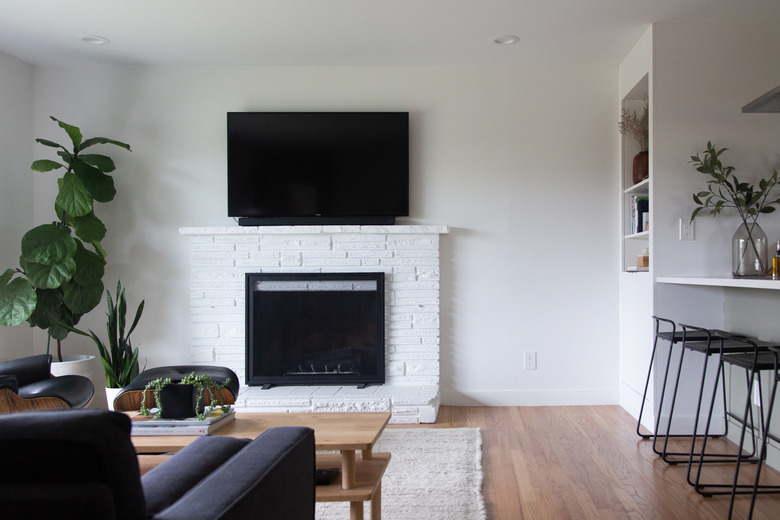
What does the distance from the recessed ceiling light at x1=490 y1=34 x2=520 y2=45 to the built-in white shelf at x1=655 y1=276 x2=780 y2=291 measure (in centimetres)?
167

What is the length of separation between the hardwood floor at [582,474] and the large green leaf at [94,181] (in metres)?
2.63

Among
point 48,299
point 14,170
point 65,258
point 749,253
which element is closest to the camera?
point 749,253

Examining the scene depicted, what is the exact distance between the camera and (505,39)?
3777 mm

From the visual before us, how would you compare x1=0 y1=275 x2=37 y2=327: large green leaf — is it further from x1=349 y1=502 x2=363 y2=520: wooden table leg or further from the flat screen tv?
x1=349 y1=502 x2=363 y2=520: wooden table leg

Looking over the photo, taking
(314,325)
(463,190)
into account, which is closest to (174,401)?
(314,325)

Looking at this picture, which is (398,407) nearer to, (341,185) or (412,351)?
(412,351)

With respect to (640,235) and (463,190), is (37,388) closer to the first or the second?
(463,190)

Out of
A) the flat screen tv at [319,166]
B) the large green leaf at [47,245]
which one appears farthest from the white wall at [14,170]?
the flat screen tv at [319,166]

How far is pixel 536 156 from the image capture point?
4.31 meters

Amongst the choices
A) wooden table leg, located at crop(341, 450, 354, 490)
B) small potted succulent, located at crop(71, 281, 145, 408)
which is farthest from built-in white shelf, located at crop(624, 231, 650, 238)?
small potted succulent, located at crop(71, 281, 145, 408)

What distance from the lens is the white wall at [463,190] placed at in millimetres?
4293

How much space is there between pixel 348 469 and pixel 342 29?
2671 mm

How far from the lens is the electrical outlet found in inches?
137

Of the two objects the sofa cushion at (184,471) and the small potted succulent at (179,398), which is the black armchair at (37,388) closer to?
the small potted succulent at (179,398)
